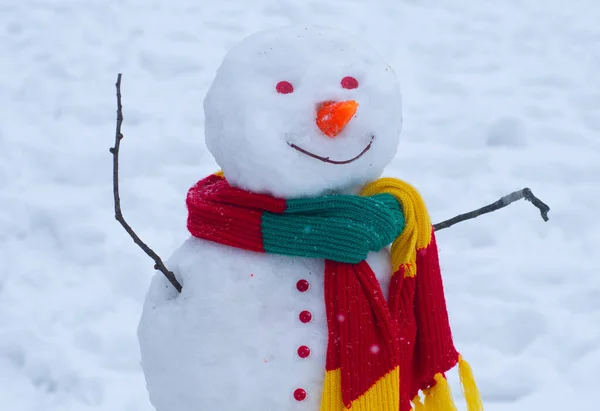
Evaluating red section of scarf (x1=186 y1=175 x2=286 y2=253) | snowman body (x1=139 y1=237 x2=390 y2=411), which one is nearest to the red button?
snowman body (x1=139 y1=237 x2=390 y2=411)

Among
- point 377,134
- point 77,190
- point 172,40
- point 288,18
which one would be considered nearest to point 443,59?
point 288,18

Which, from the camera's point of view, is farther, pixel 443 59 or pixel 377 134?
pixel 443 59

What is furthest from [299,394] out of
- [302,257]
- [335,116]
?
[335,116]

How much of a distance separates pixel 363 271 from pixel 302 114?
246 millimetres

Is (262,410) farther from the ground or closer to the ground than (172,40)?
farther from the ground

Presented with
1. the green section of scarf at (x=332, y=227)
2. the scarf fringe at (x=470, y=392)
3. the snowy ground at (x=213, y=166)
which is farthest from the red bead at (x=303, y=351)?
the snowy ground at (x=213, y=166)

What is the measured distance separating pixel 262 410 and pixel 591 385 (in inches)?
47.9

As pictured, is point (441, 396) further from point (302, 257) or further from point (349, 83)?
point (349, 83)

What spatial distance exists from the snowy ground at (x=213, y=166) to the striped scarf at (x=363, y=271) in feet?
2.94

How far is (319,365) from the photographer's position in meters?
1.24

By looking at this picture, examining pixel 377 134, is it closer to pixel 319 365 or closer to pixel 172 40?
pixel 319 365

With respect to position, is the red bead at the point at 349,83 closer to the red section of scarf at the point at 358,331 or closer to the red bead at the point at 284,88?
the red bead at the point at 284,88

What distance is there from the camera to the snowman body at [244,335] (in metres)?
1.24

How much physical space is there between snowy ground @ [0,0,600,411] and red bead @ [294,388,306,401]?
953mm
